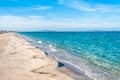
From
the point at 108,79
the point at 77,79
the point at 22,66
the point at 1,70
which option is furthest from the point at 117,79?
the point at 1,70

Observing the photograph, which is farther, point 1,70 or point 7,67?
point 7,67

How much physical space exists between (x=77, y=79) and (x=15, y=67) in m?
4.01

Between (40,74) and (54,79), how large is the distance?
1449 millimetres

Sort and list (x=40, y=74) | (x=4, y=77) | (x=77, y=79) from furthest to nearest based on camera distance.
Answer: (x=77, y=79), (x=40, y=74), (x=4, y=77)

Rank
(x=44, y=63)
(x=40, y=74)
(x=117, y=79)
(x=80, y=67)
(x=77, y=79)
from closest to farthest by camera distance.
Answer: (x=40, y=74), (x=77, y=79), (x=117, y=79), (x=44, y=63), (x=80, y=67)

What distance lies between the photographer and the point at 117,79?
15.7m

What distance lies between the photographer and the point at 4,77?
12.2 metres

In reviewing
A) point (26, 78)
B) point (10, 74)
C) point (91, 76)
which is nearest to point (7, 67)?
point (10, 74)

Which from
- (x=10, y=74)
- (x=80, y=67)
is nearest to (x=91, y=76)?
(x=80, y=67)

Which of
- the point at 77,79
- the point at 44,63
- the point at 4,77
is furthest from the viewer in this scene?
the point at 44,63

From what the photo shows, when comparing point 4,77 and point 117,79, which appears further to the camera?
point 117,79

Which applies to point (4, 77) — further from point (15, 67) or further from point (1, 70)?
point (15, 67)

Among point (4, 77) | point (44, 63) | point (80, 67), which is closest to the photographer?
point (4, 77)

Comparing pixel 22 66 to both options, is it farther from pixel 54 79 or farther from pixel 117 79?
pixel 117 79
